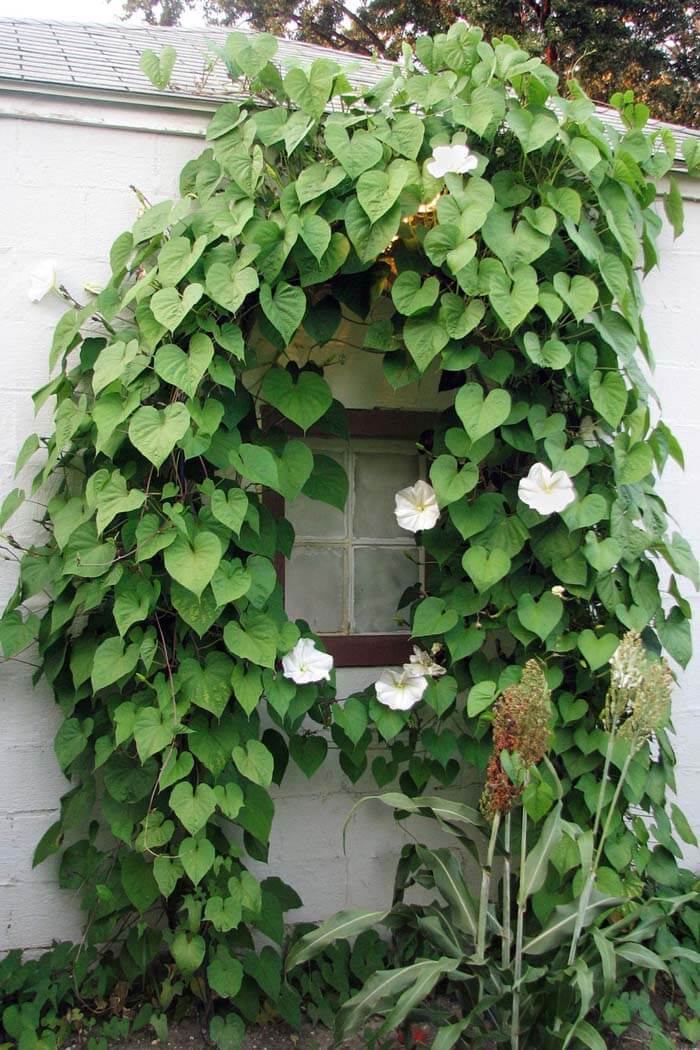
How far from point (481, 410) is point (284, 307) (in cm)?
50

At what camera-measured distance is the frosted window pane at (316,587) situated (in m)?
2.58

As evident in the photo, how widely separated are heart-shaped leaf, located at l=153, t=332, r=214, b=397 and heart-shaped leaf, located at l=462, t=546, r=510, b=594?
2.44 feet

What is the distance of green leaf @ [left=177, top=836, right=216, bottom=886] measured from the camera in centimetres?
202

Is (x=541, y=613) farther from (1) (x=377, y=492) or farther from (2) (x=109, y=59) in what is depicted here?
(2) (x=109, y=59)

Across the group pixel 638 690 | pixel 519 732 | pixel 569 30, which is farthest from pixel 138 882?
pixel 569 30

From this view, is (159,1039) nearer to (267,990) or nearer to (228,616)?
(267,990)

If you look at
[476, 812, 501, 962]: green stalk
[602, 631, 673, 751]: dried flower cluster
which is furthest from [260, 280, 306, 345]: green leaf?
[476, 812, 501, 962]: green stalk

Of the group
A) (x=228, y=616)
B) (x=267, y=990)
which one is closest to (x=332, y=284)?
(x=228, y=616)

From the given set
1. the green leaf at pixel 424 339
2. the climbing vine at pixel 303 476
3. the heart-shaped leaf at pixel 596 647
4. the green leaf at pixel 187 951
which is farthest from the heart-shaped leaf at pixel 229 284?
the green leaf at pixel 187 951

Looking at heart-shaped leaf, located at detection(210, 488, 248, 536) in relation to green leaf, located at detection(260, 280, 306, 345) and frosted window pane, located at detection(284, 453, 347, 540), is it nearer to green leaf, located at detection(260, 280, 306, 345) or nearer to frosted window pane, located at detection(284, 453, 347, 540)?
green leaf, located at detection(260, 280, 306, 345)

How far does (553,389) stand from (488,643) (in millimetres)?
731

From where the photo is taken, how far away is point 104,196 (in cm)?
236

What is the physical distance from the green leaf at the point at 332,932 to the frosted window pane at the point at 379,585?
0.82 m

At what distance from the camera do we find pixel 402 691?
2336 mm
